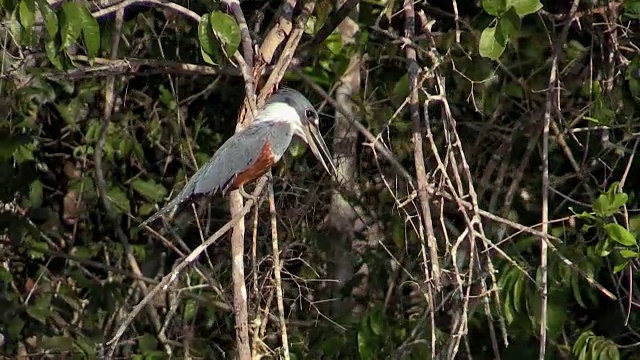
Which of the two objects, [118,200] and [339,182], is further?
[118,200]

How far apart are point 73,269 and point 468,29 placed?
1.94 metres

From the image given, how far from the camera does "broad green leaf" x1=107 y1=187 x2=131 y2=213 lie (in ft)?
13.4

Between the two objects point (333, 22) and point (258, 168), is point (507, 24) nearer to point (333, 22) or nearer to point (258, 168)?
point (333, 22)

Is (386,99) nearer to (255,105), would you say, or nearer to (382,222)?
Answer: (382,222)

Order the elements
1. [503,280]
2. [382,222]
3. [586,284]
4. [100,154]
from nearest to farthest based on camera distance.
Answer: [503,280] → [586,284] → [382,222] → [100,154]

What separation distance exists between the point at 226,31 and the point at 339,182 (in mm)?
949

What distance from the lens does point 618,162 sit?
3.28 metres

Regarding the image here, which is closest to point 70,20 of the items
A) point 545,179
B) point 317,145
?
point 317,145

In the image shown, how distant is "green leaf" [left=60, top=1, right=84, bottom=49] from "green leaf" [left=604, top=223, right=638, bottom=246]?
1216 millimetres

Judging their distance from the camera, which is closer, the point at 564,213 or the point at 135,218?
the point at 564,213

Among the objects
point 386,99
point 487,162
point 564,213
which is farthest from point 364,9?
point 564,213

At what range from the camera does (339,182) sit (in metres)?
3.33

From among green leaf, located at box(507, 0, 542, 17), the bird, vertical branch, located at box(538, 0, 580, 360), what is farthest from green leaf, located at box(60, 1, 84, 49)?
vertical branch, located at box(538, 0, 580, 360)

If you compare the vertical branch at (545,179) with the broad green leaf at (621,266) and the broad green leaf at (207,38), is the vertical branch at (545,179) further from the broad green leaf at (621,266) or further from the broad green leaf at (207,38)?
the broad green leaf at (207,38)
